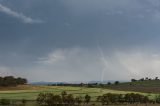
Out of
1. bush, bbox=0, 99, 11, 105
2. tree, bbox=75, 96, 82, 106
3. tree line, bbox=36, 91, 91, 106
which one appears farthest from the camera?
tree, bbox=75, 96, 82, 106

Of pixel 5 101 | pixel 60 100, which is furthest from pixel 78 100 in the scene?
pixel 5 101

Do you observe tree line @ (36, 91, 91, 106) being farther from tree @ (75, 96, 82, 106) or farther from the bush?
the bush

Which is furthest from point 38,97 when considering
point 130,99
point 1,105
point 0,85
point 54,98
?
point 0,85

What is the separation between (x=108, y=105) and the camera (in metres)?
113

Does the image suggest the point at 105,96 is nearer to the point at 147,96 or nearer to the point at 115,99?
the point at 115,99

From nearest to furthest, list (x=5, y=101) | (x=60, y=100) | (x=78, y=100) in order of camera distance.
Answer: (x=5, y=101)
(x=60, y=100)
(x=78, y=100)

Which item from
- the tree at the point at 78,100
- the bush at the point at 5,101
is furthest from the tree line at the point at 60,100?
the bush at the point at 5,101

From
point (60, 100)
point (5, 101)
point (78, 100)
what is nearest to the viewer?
point (5, 101)

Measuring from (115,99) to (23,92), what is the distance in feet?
106

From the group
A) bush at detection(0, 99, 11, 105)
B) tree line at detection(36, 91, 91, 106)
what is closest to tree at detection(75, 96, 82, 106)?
tree line at detection(36, 91, 91, 106)

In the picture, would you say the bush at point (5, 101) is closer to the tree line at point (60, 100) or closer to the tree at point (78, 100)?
the tree line at point (60, 100)

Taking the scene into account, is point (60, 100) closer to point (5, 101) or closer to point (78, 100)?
point (78, 100)

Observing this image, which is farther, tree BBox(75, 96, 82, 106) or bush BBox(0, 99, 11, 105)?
tree BBox(75, 96, 82, 106)

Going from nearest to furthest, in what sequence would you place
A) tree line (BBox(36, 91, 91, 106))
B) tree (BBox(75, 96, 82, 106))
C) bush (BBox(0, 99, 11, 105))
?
bush (BBox(0, 99, 11, 105)), tree line (BBox(36, 91, 91, 106)), tree (BBox(75, 96, 82, 106))
